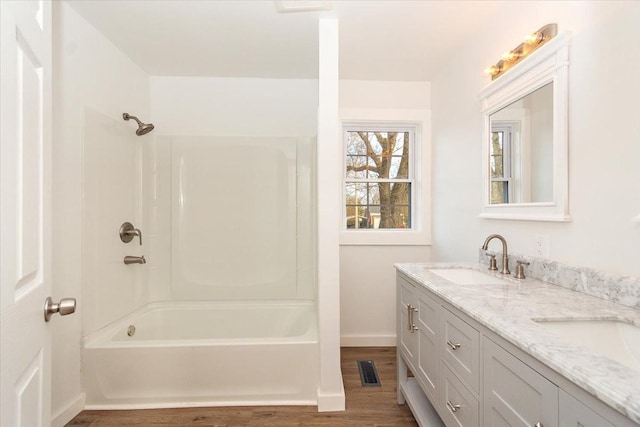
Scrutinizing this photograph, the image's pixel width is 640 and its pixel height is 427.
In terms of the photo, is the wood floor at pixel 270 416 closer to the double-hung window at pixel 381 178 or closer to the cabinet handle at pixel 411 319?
the cabinet handle at pixel 411 319

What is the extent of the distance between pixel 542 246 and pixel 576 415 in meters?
1.01

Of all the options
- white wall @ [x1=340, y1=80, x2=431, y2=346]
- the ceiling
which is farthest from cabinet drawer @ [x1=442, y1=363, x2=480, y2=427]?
the ceiling

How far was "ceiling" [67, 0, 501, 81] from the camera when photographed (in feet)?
5.96

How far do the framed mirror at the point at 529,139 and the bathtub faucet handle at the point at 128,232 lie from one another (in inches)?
99.2

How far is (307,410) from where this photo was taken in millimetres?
1833

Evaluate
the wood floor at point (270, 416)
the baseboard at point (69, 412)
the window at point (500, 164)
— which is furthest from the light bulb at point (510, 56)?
the baseboard at point (69, 412)

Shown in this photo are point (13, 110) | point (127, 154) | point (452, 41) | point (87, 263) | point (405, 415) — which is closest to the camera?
point (13, 110)

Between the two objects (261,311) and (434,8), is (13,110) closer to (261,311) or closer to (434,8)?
(434,8)

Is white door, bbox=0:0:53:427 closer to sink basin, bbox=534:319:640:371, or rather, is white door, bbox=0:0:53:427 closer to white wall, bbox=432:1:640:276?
sink basin, bbox=534:319:640:371

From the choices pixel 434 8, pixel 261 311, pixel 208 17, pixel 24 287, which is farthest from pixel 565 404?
pixel 208 17

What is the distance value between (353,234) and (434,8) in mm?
1737

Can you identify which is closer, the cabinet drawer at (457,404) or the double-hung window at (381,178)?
the cabinet drawer at (457,404)

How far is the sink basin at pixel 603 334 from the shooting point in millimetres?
894

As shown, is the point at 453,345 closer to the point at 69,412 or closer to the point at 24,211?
the point at 24,211
